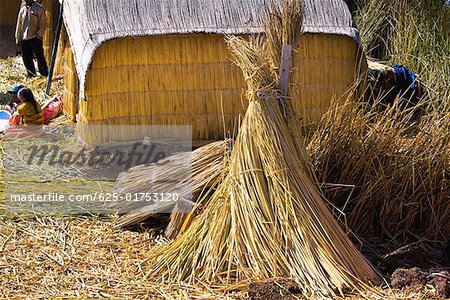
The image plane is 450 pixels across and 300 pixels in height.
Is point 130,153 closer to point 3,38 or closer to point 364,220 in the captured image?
point 364,220

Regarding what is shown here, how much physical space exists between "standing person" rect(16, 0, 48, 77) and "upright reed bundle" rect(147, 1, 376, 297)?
578cm

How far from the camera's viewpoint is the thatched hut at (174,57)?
5750 millimetres

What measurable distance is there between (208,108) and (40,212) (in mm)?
1699

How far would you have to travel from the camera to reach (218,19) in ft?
19.4

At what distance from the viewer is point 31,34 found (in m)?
9.24

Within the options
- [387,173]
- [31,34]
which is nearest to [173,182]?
[387,173]

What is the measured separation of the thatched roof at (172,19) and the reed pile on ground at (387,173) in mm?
1584

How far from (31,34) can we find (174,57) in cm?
391

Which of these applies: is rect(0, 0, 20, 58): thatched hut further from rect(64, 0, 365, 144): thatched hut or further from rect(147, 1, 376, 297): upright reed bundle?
rect(147, 1, 376, 297): upright reed bundle

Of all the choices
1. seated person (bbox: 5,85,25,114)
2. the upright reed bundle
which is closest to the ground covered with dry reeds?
the upright reed bundle

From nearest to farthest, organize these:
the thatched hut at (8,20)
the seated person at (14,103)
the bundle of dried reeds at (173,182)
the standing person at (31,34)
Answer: the bundle of dried reeds at (173,182)
the seated person at (14,103)
the standing person at (31,34)
the thatched hut at (8,20)

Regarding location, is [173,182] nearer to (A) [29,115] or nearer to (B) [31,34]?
(A) [29,115]

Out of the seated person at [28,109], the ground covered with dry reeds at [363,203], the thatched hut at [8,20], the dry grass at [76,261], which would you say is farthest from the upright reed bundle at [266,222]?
the thatched hut at [8,20]

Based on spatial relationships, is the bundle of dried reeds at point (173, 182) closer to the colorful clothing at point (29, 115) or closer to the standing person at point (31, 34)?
the colorful clothing at point (29, 115)
